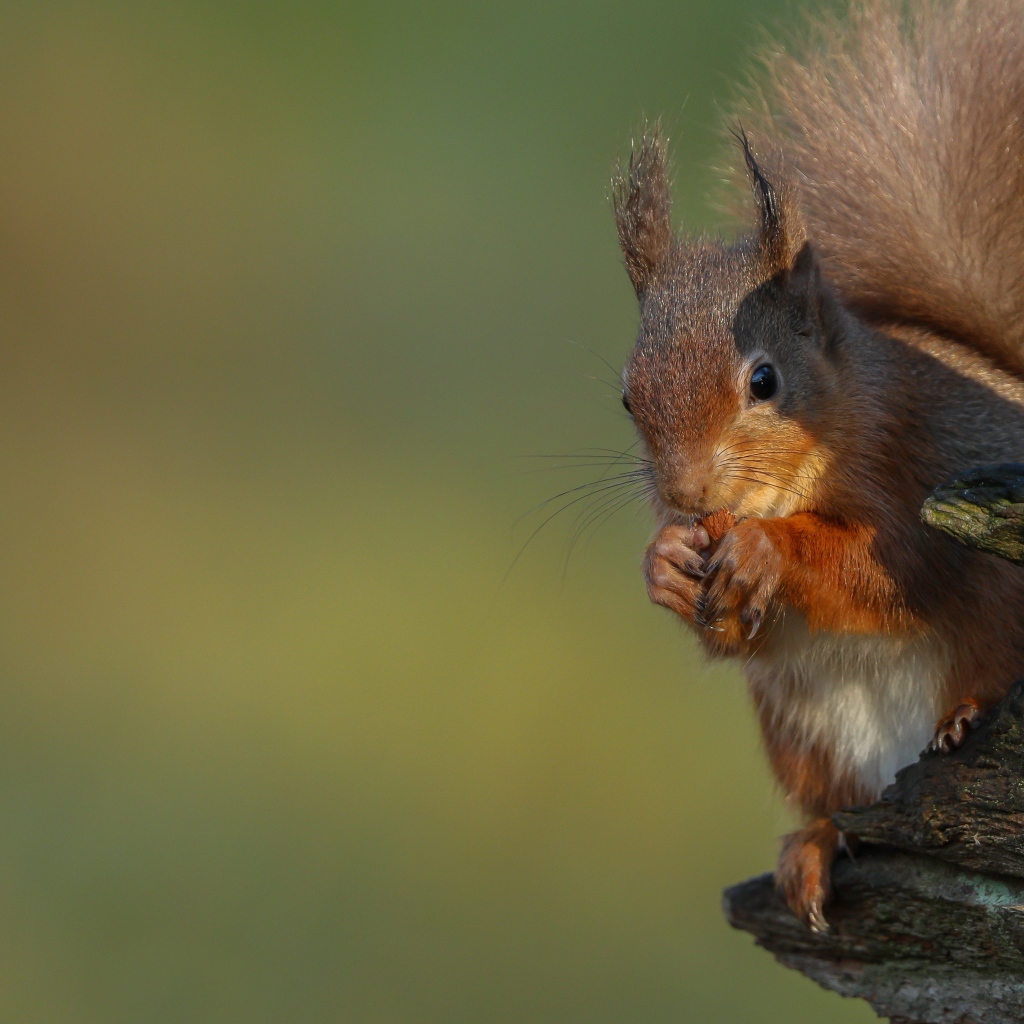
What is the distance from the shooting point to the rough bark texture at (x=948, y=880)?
89 cm

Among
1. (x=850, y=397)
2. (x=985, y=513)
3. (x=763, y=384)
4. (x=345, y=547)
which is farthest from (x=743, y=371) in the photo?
(x=345, y=547)

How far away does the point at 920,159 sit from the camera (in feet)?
4.79

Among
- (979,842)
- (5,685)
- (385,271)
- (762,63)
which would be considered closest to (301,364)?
(385,271)

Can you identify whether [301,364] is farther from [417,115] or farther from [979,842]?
[979,842]

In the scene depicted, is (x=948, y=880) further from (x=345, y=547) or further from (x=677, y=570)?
(x=345, y=547)

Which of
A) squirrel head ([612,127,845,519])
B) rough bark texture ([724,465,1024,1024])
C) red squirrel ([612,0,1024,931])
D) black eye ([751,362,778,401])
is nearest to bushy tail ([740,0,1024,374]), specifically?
red squirrel ([612,0,1024,931])

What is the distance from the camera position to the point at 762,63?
1.68 m

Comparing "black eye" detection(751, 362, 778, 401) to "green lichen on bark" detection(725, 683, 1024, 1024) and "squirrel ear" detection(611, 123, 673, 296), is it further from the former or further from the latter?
"green lichen on bark" detection(725, 683, 1024, 1024)

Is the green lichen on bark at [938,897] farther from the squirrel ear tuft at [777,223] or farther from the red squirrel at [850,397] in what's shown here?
the squirrel ear tuft at [777,223]

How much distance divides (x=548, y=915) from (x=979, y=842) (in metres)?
2.31

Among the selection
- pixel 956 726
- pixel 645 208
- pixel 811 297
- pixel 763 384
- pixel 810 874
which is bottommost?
pixel 810 874

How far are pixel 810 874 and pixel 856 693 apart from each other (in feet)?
0.72

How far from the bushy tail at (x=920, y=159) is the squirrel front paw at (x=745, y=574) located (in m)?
0.41

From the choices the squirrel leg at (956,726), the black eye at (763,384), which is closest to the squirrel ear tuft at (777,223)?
the black eye at (763,384)
